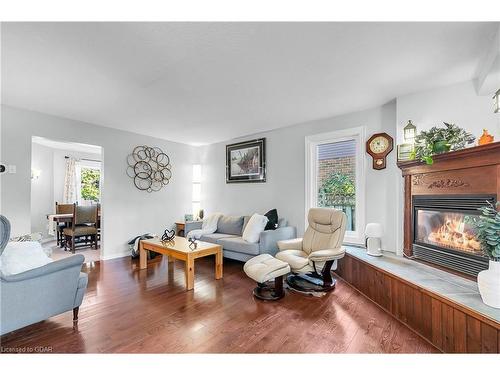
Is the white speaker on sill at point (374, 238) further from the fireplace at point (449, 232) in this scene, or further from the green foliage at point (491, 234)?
the green foliage at point (491, 234)

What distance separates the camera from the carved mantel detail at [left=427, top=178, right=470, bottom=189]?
2151 mm

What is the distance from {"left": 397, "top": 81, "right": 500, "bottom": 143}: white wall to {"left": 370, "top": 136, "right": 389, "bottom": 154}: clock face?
0.96ft

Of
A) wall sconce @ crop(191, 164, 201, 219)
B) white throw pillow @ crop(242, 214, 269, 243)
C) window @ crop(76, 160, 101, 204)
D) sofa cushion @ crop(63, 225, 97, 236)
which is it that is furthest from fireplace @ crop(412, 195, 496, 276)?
window @ crop(76, 160, 101, 204)

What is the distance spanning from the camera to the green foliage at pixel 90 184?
6.69 metres

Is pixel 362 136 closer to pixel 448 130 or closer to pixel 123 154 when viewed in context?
pixel 448 130

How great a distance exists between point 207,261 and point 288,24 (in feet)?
12.1

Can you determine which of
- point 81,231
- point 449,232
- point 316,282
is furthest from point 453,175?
point 81,231

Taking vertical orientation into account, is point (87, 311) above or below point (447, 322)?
below

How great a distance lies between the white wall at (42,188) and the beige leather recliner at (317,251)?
598 cm

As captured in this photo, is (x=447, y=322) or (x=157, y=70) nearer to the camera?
(x=447, y=322)

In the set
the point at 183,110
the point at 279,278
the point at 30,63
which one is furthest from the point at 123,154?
the point at 279,278

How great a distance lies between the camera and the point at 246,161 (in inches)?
191

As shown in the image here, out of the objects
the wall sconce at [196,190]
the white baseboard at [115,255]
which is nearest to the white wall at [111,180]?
the white baseboard at [115,255]

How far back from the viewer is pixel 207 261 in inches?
165
